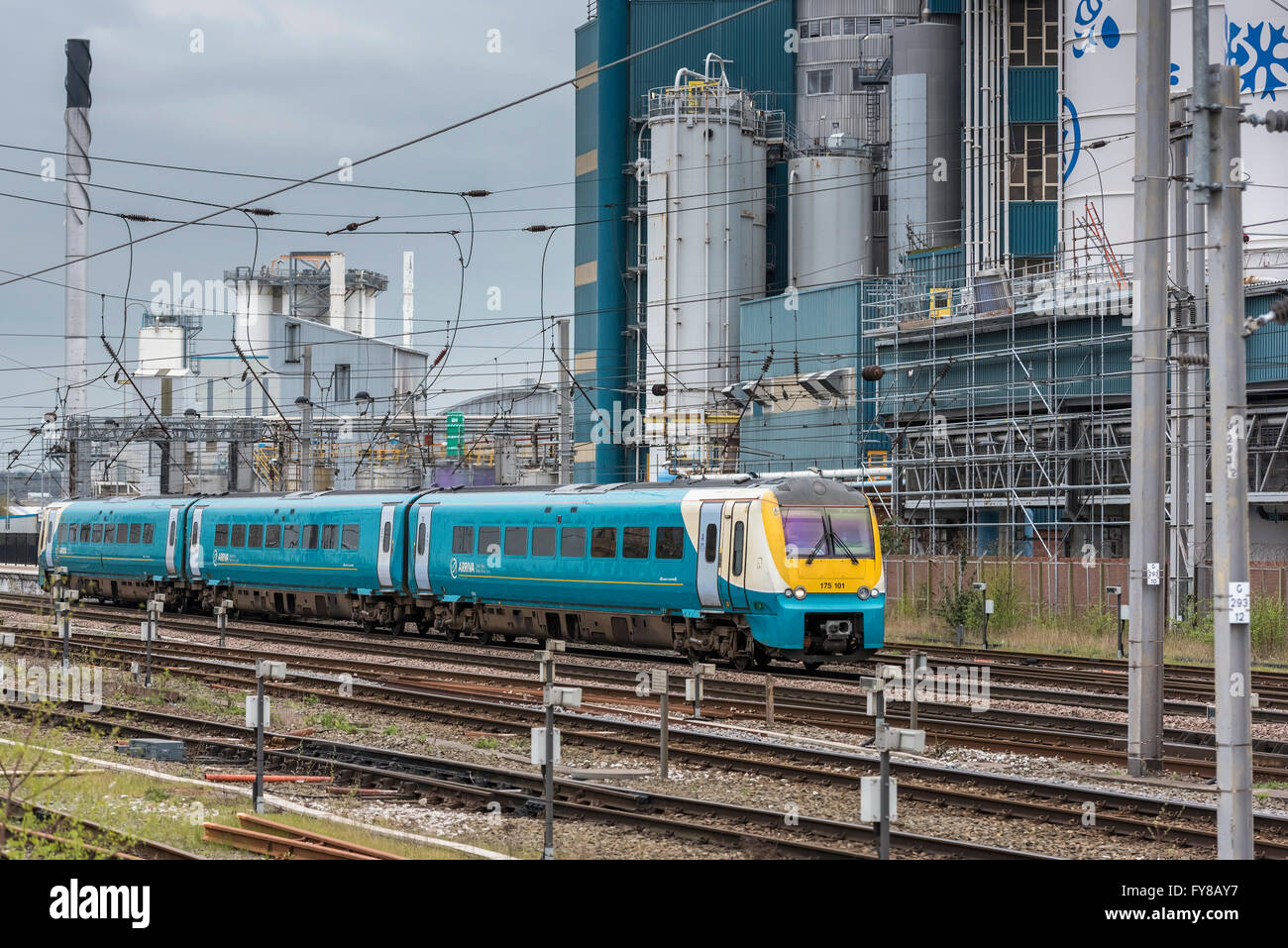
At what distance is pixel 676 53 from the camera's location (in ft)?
224

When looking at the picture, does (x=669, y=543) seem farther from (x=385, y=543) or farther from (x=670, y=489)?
(x=385, y=543)

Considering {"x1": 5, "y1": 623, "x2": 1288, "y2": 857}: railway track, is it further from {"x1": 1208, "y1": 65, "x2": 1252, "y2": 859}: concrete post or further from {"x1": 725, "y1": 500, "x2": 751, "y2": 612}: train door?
{"x1": 725, "y1": 500, "x2": 751, "y2": 612}: train door

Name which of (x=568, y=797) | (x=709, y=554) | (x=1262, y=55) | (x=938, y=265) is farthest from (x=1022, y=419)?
(x=568, y=797)

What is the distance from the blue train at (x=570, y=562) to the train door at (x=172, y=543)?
56 mm

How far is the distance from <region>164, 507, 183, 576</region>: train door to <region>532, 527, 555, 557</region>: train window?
1719 centimetres

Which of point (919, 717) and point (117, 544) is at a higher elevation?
point (117, 544)

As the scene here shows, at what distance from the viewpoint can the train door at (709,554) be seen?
25.7 metres

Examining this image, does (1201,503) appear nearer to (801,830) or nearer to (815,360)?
(801,830)

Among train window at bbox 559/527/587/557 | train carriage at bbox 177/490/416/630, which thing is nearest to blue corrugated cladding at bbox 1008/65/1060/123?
train carriage at bbox 177/490/416/630

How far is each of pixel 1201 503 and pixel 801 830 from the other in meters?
20.1

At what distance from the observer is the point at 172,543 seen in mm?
43500

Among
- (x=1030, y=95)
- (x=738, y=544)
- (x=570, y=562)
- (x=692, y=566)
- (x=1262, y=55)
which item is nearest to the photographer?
(x=738, y=544)

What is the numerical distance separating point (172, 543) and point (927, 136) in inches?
1415
